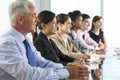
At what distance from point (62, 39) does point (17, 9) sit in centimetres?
145

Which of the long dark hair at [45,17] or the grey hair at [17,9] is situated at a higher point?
the grey hair at [17,9]

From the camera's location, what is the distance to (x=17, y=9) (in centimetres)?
169

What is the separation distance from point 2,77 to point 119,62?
6.13 feet

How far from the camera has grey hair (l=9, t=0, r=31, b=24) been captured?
1.68m

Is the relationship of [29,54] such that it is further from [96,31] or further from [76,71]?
[96,31]

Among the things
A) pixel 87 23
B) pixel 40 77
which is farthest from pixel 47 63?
pixel 87 23

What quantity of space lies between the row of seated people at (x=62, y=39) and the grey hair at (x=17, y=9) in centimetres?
73

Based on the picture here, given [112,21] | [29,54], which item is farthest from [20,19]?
[112,21]

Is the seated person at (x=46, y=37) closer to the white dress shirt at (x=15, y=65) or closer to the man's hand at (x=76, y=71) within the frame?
the man's hand at (x=76, y=71)

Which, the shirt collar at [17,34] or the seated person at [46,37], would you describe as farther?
the seated person at [46,37]

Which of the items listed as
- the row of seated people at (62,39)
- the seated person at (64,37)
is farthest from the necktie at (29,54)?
the seated person at (64,37)

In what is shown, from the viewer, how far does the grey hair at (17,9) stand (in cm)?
168

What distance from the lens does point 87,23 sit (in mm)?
4477

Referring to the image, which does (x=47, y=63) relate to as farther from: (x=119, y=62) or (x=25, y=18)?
(x=119, y=62)
